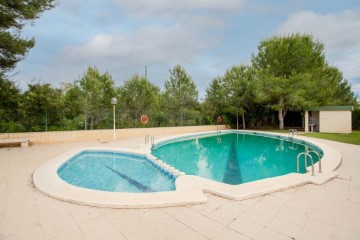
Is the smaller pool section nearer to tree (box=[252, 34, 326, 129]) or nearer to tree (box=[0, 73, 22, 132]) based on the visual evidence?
tree (box=[0, 73, 22, 132])

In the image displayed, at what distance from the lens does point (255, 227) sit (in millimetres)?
2555

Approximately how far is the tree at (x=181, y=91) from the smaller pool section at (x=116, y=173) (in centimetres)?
1405

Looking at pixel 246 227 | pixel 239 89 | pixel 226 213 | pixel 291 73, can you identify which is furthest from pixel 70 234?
pixel 291 73

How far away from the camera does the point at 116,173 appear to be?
21.2 ft

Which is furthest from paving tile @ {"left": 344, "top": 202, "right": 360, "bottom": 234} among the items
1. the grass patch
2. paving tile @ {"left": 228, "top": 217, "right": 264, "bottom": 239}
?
the grass patch

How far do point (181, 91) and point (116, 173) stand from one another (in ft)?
55.9

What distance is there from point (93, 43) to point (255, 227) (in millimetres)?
20980

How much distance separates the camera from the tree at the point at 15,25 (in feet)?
26.0

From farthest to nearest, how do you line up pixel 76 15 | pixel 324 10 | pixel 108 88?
pixel 108 88 < pixel 324 10 < pixel 76 15

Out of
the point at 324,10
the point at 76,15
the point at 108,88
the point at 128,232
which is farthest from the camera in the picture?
the point at 108,88

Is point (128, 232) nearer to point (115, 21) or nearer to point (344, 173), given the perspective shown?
point (344, 173)

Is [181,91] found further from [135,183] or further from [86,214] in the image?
[86,214]

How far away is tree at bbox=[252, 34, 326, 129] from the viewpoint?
56.4ft

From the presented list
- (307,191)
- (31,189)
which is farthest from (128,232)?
(307,191)
